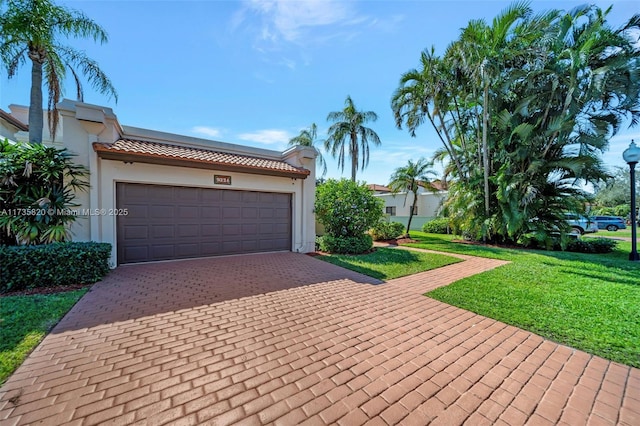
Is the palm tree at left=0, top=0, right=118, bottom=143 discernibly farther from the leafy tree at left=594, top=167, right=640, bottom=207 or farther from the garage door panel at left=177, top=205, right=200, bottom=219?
the leafy tree at left=594, top=167, right=640, bottom=207

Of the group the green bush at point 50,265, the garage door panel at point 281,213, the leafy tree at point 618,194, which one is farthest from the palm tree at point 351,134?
the leafy tree at point 618,194

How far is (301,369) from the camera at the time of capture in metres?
2.72

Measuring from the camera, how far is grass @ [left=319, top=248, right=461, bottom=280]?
698 cm

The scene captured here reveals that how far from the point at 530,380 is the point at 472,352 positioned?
0.60 meters

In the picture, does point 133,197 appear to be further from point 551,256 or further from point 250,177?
point 551,256

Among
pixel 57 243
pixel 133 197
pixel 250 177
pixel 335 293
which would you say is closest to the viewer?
pixel 335 293

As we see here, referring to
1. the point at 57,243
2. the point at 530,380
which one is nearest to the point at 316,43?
the point at 57,243

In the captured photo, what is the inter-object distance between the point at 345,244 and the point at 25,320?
828 centimetres

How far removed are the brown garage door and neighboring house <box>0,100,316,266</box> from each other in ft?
0.09

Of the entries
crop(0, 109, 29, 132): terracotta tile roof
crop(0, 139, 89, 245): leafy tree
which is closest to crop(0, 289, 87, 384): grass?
crop(0, 139, 89, 245): leafy tree

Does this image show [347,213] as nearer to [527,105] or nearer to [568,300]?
[568,300]

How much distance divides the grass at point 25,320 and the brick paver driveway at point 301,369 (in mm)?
153

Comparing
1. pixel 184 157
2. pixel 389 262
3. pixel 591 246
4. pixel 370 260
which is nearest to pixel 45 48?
pixel 184 157

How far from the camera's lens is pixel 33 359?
2.82 metres
